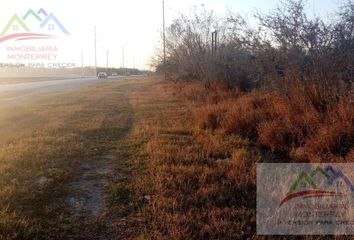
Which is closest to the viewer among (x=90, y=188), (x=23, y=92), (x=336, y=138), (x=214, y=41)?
(x=90, y=188)

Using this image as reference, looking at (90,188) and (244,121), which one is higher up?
(244,121)

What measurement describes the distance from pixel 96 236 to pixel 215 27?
22102mm

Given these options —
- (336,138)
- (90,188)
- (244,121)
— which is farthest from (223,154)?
(90,188)

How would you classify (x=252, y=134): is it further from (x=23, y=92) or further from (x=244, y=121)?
(x=23, y=92)

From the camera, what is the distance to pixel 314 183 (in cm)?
557

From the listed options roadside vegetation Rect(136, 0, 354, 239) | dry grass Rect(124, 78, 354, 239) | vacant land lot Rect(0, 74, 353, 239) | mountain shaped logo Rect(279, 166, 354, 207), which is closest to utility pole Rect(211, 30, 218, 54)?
roadside vegetation Rect(136, 0, 354, 239)

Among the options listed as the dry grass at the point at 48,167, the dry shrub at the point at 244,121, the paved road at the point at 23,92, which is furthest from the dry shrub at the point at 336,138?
the paved road at the point at 23,92

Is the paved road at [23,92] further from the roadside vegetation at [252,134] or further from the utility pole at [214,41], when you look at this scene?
the roadside vegetation at [252,134]

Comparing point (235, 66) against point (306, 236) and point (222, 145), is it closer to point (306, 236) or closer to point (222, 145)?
point (222, 145)

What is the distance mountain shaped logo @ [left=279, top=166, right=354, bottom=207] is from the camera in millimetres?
5184

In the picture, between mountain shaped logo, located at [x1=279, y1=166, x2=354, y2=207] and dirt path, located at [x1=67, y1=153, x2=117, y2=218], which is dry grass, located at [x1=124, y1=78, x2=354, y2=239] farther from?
dirt path, located at [x1=67, y1=153, x2=117, y2=218]

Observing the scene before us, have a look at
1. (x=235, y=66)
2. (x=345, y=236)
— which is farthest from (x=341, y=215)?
(x=235, y=66)

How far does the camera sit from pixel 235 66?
60.7 feet

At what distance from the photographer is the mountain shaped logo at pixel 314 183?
17.0 ft
